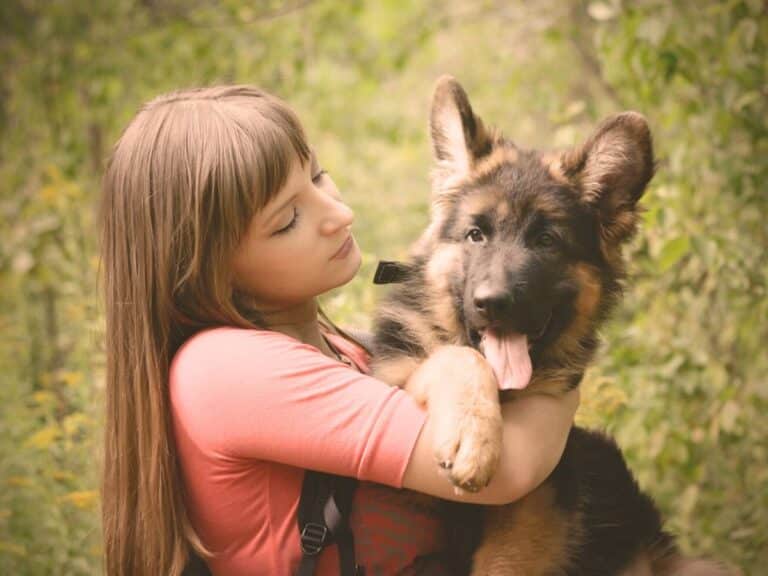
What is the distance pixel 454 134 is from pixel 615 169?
0.59 m

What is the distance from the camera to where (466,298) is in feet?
8.97

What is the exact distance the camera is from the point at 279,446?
2105mm

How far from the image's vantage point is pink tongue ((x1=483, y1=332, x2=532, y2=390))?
247cm

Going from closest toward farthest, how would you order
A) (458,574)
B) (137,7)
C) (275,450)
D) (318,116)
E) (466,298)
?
(275,450) < (458,574) < (466,298) < (137,7) < (318,116)

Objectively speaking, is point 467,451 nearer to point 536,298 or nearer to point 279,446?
point 279,446

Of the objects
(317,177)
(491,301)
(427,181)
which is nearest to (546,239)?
(491,301)

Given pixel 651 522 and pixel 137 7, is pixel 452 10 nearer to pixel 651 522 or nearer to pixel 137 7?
pixel 137 7

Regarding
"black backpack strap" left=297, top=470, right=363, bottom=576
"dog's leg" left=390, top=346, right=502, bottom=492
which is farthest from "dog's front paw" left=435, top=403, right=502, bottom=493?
"black backpack strap" left=297, top=470, right=363, bottom=576

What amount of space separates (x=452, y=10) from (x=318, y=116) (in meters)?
1.84

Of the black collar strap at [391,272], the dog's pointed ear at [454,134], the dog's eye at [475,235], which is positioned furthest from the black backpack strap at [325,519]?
the dog's pointed ear at [454,134]

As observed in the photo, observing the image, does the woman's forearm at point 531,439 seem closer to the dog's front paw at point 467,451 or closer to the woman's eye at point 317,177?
the dog's front paw at point 467,451

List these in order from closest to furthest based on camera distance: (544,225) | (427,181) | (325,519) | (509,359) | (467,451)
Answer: (467,451)
(325,519)
(509,359)
(544,225)
(427,181)

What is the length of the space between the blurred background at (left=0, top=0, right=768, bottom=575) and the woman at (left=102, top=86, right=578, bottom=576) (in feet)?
4.52

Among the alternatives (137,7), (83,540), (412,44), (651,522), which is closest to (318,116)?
(412,44)
